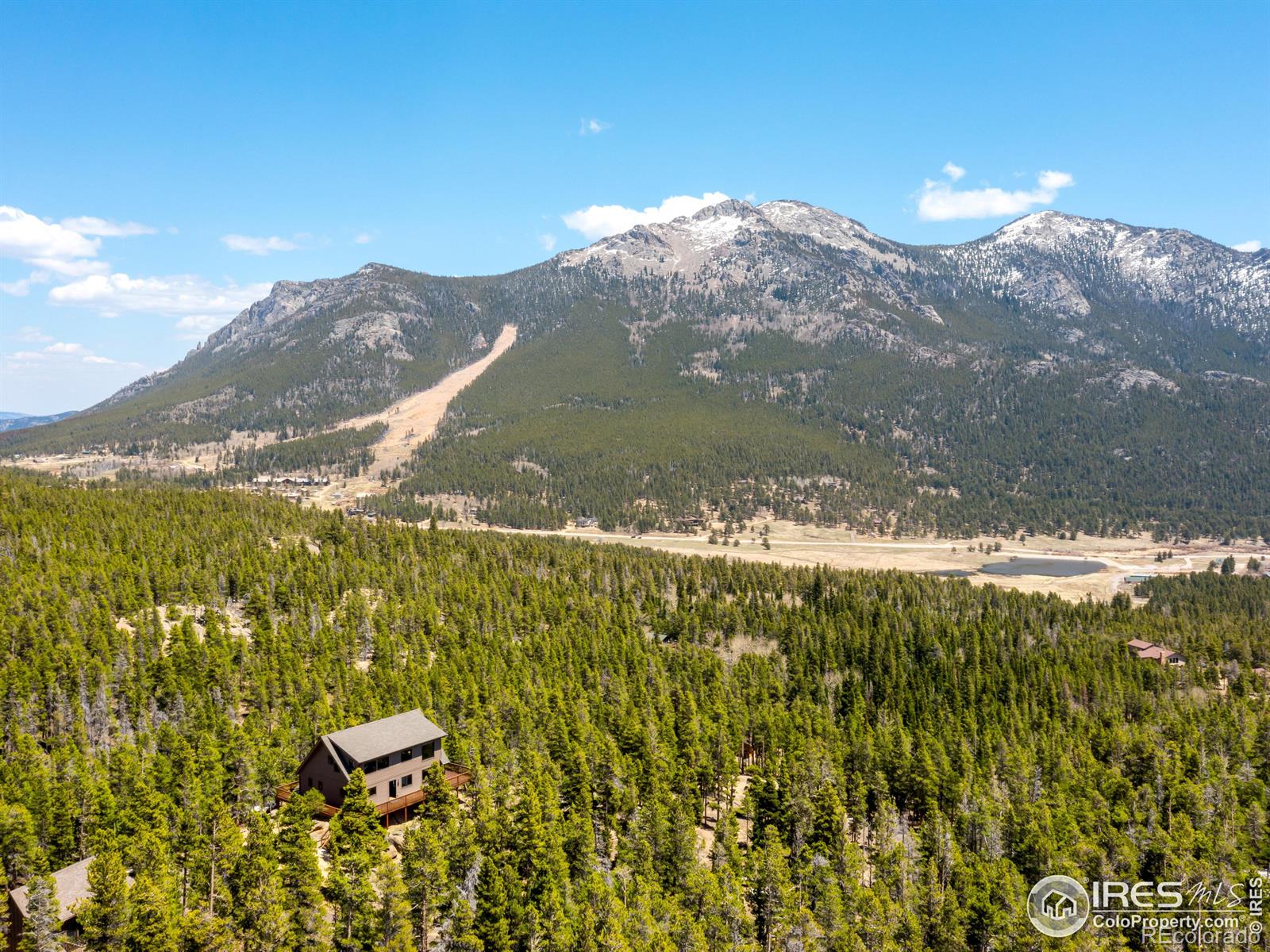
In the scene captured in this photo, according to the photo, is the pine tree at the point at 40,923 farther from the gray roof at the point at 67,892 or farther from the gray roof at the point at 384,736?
the gray roof at the point at 384,736

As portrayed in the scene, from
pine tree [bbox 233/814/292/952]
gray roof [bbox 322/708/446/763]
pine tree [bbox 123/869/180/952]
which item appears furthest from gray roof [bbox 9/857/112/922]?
gray roof [bbox 322/708/446/763]

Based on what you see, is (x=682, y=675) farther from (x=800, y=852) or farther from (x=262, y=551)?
(x=262, y=551)

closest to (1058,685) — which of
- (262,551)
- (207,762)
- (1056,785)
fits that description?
(1056,785)

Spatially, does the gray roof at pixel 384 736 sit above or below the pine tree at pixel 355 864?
above

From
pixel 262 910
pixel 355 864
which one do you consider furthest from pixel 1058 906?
pixel 262 910

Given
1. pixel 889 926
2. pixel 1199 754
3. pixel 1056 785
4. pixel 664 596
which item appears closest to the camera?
pixel 889 926

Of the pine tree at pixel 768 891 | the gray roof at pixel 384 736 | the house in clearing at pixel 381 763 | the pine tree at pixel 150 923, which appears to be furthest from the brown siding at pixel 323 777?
the pine tree at pixel 768 891
